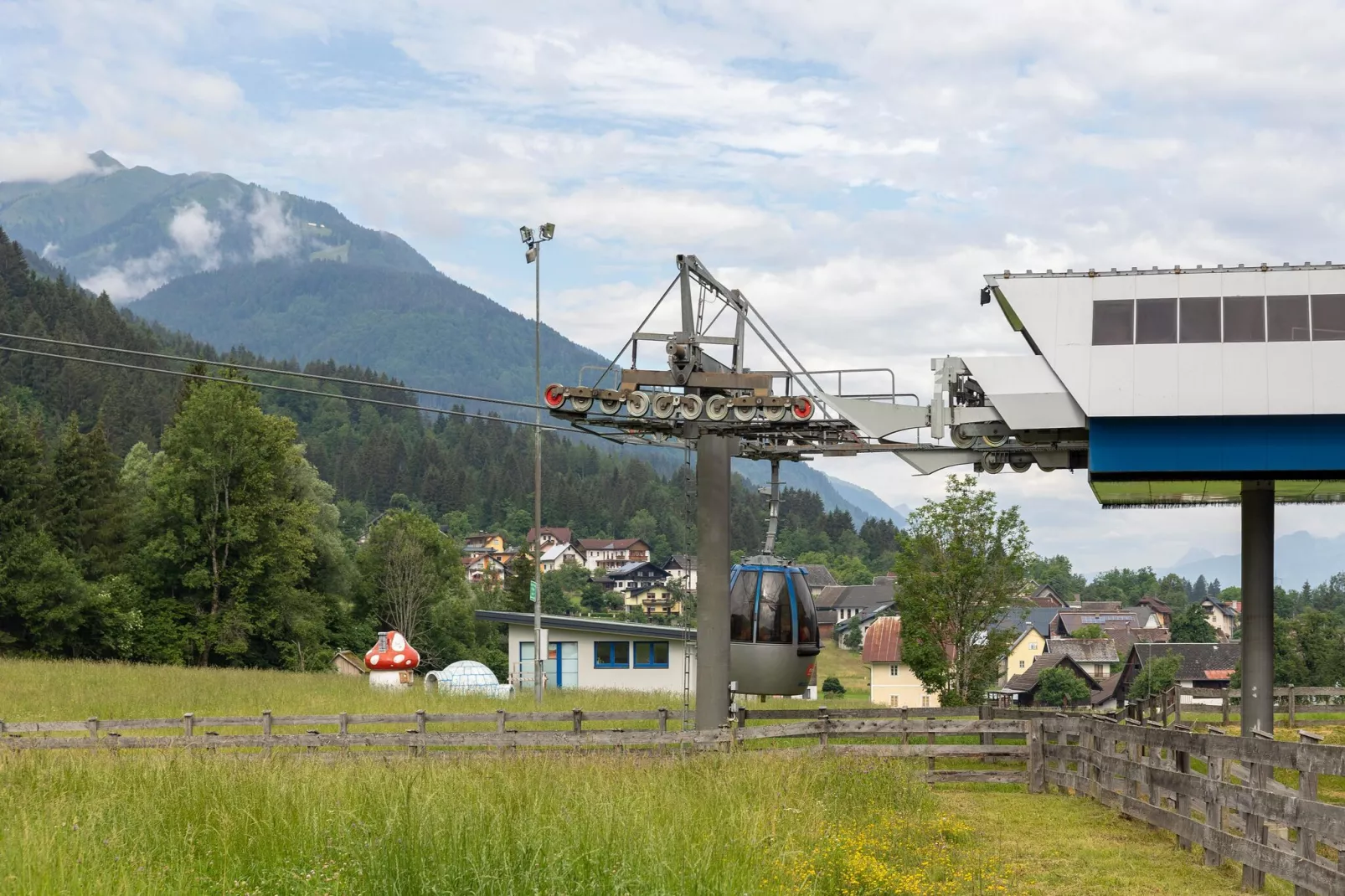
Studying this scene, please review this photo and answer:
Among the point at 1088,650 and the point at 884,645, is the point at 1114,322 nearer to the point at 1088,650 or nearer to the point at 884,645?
the point at 884,645

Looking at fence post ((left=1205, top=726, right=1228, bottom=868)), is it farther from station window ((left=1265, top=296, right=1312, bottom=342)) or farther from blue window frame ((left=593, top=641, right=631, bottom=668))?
blue window frame ((left=593, top=641, right=631, bottom=668))

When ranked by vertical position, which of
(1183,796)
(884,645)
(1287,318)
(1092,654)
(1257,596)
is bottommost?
(1092,654)

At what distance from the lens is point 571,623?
59.2m

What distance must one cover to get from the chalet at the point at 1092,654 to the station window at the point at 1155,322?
441 feet

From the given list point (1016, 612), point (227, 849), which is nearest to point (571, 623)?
point (227, 849)

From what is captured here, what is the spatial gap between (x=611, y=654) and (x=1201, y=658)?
297ft

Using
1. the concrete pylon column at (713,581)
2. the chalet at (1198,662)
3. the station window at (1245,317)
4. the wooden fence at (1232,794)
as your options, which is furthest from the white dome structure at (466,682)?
the chalet at (1198,662)

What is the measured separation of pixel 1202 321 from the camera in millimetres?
22828

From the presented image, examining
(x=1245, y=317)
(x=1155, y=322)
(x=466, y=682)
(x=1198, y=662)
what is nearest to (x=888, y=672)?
(x=1198, y=662)

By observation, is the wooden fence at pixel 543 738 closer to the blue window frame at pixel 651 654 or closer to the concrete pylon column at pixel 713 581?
the concrete pylon column at pixel 713 581

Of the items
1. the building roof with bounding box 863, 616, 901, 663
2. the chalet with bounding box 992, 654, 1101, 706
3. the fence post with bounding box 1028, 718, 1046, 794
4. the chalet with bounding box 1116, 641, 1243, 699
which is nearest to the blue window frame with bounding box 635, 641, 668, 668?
the fence post with bounding box 1028, 718, 1046, 794

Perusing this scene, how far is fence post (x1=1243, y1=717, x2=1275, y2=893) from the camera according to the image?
518 inches

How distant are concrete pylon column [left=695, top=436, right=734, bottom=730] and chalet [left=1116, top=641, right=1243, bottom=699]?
108902mm

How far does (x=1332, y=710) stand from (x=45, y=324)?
157 m
